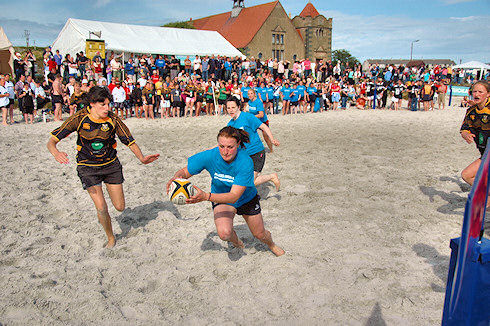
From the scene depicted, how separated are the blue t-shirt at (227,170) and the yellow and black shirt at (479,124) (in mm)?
3580

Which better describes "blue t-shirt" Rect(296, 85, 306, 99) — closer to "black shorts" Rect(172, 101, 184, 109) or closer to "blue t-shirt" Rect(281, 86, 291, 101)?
"blue t-shirt" Rect(281, 86, 291, 101)

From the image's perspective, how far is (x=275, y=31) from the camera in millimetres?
54344

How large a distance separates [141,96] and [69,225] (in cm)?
1143

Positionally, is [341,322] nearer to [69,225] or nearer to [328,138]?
[69,225]


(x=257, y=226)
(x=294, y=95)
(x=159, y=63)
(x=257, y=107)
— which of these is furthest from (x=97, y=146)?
(x=159, y=63)

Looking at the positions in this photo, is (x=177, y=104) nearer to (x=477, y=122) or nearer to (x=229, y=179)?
(x=477, y=122)

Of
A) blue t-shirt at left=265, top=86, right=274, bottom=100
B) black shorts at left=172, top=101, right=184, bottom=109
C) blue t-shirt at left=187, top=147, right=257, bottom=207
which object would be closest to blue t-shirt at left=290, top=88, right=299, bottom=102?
blue t-shirt at left=265, top=86, right=274, bottom=100

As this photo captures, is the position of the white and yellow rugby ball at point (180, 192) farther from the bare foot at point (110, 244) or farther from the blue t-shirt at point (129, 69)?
the blue t-shirt at point (129, 69)

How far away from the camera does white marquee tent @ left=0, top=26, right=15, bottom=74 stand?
71.3 feet

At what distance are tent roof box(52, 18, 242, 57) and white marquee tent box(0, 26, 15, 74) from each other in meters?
2.93

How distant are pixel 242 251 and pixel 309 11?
62.4 meters

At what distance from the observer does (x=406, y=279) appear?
385cm

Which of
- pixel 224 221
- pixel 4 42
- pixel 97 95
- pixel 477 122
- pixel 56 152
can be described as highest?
pixel 4 42

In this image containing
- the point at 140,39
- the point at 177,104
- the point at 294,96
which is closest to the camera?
the point at 177,104
